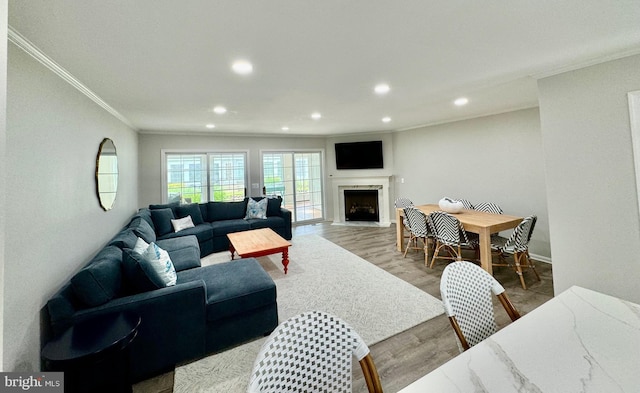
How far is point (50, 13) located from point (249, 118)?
303cm

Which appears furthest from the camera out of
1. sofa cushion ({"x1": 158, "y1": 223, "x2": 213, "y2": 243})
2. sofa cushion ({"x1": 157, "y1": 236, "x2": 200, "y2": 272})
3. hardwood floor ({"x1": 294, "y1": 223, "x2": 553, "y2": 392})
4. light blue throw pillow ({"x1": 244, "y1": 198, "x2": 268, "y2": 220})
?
light blue throw pillow ({"x1": 244, "y1": 198, "x2": 268, "y2": 220})

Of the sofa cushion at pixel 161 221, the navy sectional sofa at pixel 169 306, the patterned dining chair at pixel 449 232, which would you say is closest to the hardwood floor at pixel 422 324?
the patterned dining chair at pixel 449 232

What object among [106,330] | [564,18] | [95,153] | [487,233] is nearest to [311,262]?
[487,233]

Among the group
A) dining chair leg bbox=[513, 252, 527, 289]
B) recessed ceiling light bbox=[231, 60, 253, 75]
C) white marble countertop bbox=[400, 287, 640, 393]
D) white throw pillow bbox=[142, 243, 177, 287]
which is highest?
recessed ceiling light bbox=[231, 60, 253, 75]

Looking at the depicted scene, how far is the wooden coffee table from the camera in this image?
3464 millimetres

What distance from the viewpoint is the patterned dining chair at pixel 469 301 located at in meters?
1.25

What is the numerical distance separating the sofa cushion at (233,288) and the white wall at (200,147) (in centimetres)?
371

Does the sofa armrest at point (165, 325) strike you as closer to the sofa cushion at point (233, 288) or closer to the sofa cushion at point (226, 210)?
the sofa cushion at point (233, 288)

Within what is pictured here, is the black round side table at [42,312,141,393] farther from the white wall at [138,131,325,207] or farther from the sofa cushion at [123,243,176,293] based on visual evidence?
the white wall at [138,131,325,207]

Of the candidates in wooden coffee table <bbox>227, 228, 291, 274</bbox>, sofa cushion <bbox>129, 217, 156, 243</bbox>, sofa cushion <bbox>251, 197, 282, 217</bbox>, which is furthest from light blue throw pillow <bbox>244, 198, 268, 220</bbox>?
sofa cushion <bbox>129, 217, 156, 243</bbox>

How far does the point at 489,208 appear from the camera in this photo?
4238mm

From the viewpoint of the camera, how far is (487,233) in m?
3.10

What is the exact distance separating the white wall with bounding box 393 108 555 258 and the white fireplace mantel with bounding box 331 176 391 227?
55 centimetres

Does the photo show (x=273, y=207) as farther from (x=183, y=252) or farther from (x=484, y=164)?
(x=484, y=164)
